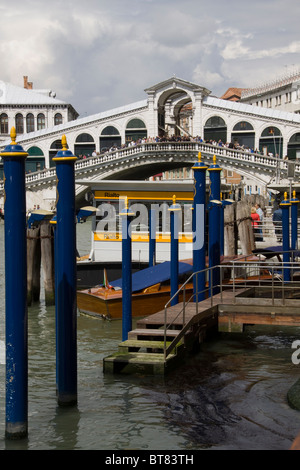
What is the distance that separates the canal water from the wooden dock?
0.65 ft

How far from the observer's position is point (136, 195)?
56.2ft

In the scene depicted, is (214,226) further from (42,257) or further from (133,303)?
(42,257)

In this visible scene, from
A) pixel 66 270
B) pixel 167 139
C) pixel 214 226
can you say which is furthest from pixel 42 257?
pixel 167 139

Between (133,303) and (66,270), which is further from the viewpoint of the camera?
(133,303)

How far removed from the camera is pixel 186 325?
990 cm

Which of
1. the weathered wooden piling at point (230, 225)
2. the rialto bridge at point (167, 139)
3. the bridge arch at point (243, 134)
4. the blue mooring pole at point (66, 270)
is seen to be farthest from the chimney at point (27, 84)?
the blue mooring pole at point (66, 270)

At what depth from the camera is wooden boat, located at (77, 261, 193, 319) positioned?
1337 centimetres

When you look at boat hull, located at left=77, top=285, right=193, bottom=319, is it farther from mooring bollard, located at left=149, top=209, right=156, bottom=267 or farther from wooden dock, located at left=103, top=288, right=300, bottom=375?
wooden dock, located at left=103, top=288, right=300, bottom=375

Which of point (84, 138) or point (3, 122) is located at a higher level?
point (3, 122)

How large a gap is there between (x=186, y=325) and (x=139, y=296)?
3611 mm

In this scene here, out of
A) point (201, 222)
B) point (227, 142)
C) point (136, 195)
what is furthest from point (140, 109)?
point (201, 222)

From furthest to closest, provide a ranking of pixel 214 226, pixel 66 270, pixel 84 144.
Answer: pixel 84 144 < pixel 214 226 < pixel 66 270

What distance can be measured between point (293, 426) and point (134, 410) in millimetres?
1721

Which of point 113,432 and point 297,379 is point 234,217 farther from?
point 113,432
